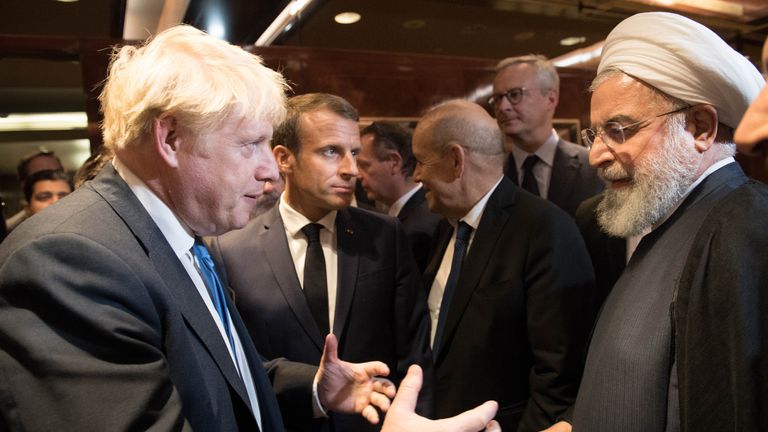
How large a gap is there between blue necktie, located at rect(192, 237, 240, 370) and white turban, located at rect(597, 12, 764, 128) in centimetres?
119

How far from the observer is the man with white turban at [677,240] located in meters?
1.08

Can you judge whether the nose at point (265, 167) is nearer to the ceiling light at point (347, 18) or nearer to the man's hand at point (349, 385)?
the man's hand at point (349, 385)

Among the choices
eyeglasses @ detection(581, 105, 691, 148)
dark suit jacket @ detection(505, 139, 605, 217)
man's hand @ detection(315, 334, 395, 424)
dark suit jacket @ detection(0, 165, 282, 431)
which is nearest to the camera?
dark suit jacket @ detection(0, 165, 282, 431)

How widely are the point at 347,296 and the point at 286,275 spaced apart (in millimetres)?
228

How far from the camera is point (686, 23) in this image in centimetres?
161

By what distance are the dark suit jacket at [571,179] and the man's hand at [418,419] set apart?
7.21 feet

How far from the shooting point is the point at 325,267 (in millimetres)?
2285

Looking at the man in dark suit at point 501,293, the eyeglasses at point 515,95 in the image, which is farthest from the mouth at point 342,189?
the eyeglasses at point 515,95

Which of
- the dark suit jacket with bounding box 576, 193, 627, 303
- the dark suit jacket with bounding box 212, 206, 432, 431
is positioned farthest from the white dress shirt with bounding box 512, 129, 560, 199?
the dark suit jacket with bounding box 212, 206, 432, 431

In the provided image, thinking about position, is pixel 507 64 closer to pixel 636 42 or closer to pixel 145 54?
pixel 636 42

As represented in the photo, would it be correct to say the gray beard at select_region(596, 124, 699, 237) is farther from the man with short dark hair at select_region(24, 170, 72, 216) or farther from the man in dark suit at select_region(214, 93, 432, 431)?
the man with short dark hair at select_region(24, 170, 72, 216)

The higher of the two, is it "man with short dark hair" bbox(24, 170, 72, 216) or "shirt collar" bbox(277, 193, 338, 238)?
"man with short dark hair" bbox(24, 170, 72, 216)

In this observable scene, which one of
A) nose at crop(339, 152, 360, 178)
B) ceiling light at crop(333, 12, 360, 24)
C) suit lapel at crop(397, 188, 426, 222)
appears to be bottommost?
suit lapel at crop(397, 188, 426, 222)

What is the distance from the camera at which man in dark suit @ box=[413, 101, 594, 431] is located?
6.80 feet
